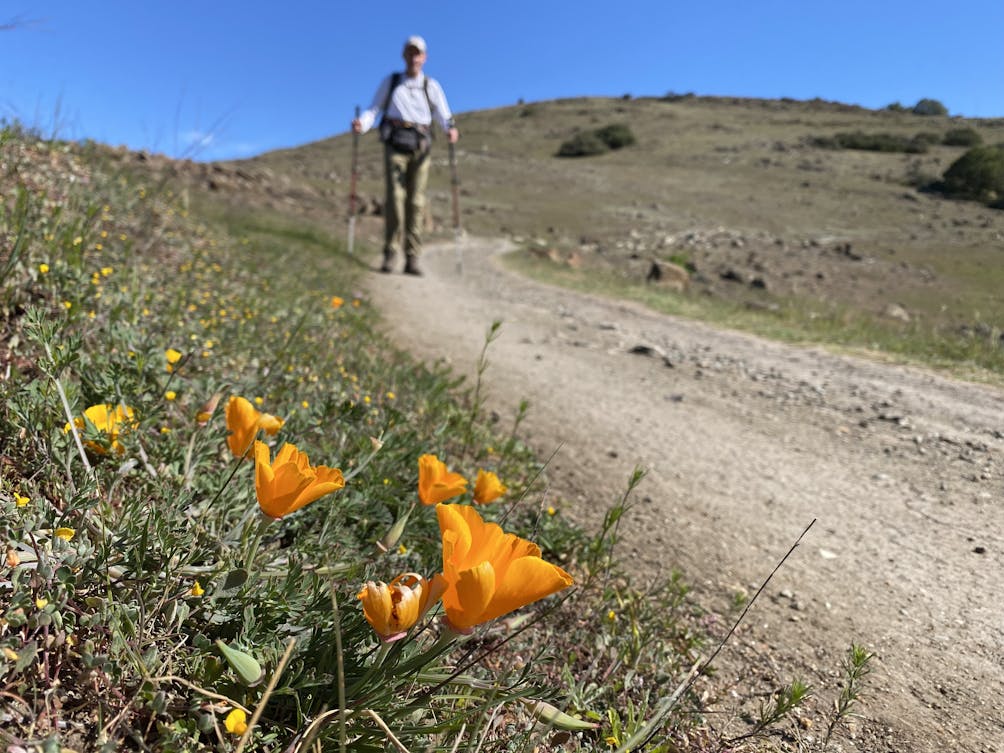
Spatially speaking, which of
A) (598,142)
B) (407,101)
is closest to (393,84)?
(407,101)

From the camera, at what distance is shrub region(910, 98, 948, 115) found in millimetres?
64188

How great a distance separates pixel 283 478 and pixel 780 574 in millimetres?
2006

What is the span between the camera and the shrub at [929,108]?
64.2 m

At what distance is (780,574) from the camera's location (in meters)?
2.34

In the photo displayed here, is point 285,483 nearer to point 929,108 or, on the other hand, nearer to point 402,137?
point 402,137

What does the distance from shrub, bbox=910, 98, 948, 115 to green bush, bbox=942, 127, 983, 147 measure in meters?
21.2

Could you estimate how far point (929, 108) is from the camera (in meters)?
65.1

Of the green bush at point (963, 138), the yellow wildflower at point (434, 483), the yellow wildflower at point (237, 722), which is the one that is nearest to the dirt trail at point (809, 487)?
the yellow wildflower at point (434, 483)

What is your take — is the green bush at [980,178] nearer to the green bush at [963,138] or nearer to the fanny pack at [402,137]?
the green bush at [963,138]

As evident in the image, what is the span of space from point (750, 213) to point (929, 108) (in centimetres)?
5132

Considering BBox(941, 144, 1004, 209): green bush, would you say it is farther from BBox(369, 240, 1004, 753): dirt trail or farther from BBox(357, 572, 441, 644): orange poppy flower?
BBox(357, 572, 441, 644): orange poppy flower

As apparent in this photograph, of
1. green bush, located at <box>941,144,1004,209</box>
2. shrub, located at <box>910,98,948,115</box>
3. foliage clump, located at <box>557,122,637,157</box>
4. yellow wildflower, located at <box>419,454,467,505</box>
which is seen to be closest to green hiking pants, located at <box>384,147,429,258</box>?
yellow wildflower, located at <box>419,454,467,505</box>

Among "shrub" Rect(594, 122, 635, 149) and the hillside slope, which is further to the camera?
"shrub" Rect(594, 122, 635, 149)

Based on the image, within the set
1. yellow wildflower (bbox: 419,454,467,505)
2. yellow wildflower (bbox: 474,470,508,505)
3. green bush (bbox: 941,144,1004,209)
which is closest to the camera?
yellow wildflower (bbox: 419,454,467,505)
